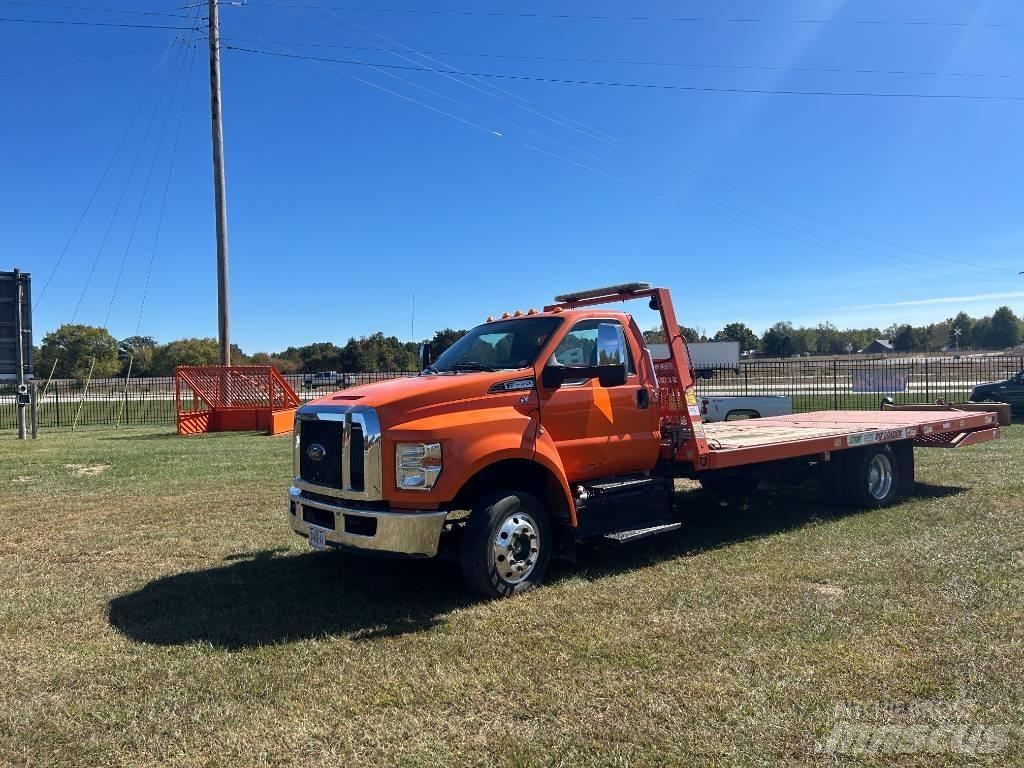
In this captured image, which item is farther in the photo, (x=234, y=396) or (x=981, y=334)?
(x=981, y=334)

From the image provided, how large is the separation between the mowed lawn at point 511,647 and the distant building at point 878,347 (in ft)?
426

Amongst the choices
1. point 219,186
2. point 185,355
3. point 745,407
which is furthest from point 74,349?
point 745,407

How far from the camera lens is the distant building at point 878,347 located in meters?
125

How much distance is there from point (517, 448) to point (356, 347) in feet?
267

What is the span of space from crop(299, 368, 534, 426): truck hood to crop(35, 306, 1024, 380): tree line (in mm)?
32964

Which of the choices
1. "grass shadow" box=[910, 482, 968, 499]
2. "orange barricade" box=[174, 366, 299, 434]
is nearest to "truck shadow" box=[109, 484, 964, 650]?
"grass shadow" box=[910, 482, 968, 499]

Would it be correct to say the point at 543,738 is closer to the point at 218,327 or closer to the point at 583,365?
the point at 583,365

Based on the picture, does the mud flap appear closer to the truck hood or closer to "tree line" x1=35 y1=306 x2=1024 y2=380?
the truck hood

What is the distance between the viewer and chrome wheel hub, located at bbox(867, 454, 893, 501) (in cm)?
868

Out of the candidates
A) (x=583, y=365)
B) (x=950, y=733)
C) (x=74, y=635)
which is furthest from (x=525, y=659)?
(x=74, y=635)

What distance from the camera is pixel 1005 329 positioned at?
122 meters

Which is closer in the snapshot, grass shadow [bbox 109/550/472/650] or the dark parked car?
grass shadow [bbox 109/550/472/650]

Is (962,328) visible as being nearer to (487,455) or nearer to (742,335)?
(742,335)

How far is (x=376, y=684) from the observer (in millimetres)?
4055
